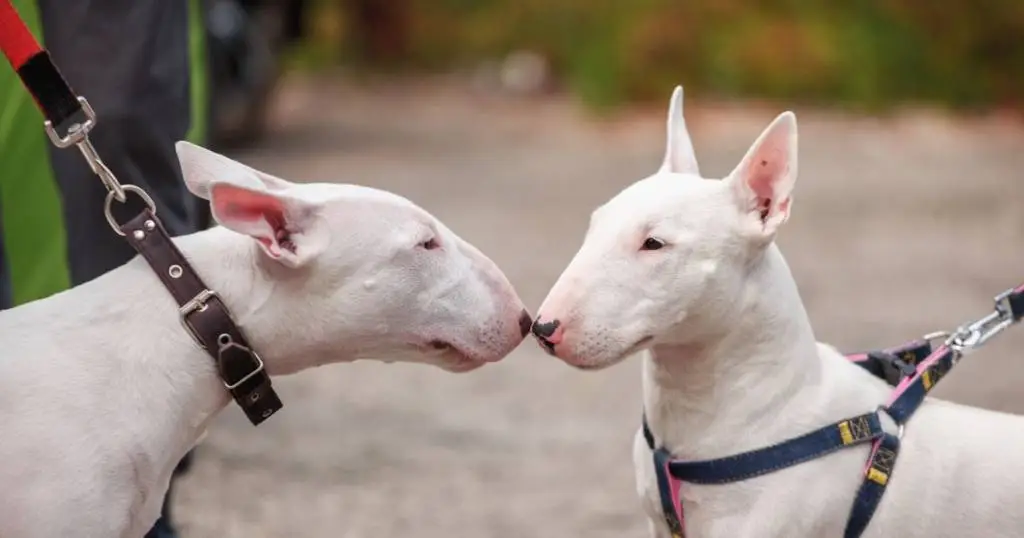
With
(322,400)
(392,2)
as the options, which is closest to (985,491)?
(322,400)

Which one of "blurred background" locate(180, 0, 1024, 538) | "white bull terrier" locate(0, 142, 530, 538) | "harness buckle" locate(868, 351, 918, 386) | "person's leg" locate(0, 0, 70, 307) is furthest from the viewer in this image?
"blurred background" locate(180, 0, 1024, 538)

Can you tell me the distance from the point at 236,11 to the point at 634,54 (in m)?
5.52

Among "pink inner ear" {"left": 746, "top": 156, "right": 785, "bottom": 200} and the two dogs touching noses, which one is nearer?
the two dogs touching noses

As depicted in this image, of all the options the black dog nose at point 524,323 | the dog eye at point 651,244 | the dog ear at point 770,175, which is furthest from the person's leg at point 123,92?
the dog ear at point 770,175

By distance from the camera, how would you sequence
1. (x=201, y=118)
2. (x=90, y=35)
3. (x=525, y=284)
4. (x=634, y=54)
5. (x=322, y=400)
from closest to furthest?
1. (x=90, y=35)
2. (x=201, y=118)
3. (x=322, y=400)
4. (x=525, y=284)
5. (x=634, y=54)

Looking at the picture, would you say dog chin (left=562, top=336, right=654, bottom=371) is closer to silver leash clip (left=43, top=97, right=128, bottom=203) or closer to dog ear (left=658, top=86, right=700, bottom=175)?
dog ear (left=658, top=86, right=700, bottom=175)

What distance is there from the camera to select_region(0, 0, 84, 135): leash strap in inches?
103

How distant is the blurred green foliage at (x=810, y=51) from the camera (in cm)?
1414

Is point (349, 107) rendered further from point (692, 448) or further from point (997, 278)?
point (692, 448)

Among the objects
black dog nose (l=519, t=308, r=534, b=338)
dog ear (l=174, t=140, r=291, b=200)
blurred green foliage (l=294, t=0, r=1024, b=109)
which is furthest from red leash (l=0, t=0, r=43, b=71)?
blurred green foliage (l=294, t=0, r=1024, b=109)

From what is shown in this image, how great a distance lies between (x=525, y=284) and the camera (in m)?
7.12

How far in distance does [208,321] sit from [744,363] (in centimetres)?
95

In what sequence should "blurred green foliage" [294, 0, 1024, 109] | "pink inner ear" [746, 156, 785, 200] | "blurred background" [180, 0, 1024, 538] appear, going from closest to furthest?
"pink inner ear" [746, 156, 785, 200]
"blurred background" [180, 0, 1024, 538]
"blurred green foliage" [294, 0, 1024, 109]

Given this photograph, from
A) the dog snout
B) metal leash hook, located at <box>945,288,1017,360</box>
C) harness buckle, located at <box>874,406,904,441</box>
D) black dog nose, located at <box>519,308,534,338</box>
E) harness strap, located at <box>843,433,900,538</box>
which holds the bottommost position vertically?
metal leash hook, located at <box>945,288,1017,360</box>
